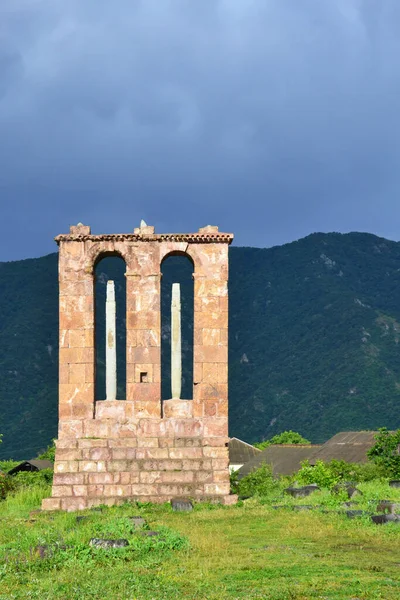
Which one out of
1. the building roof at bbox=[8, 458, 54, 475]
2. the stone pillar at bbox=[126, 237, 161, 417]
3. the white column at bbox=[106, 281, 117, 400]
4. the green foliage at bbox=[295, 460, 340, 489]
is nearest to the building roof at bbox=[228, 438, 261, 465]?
the building roof at bbox=[8, 458, 54, 475]

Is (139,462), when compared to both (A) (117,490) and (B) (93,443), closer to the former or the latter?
(A) (117,490)

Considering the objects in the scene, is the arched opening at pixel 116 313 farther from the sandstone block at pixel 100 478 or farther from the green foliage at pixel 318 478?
the sandstone block at pixel 100 478

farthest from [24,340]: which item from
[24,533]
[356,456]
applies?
[24,533]

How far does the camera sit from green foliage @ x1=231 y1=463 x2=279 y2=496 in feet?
72.0

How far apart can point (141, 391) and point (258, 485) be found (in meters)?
4.38

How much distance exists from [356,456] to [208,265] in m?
28.2

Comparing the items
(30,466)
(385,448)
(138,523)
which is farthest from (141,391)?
(30,466)

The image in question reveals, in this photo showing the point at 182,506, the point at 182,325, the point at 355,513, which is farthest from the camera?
the point at 182,325

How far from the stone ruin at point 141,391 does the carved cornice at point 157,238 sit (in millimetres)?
23

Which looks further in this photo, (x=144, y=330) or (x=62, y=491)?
(x=144, y=330)

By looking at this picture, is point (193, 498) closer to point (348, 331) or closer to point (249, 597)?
point (249, 597)

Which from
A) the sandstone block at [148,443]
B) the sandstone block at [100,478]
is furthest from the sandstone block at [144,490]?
the sandstone block at [148,443]

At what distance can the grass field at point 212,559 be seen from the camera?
31.9 feet

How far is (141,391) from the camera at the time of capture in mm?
20750
